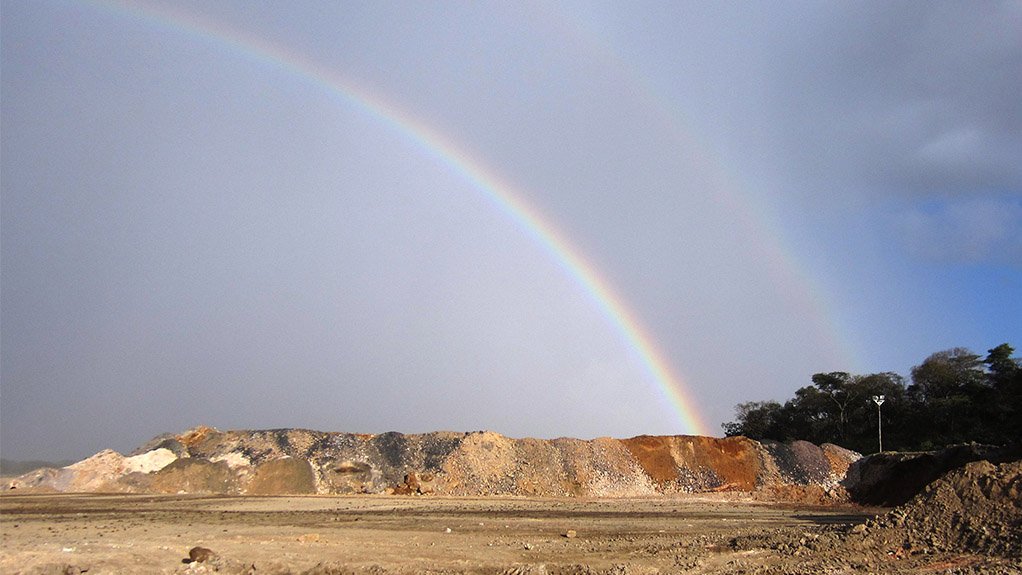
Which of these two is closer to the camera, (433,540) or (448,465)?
(433,540)

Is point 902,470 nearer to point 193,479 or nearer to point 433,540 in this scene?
point 433,540

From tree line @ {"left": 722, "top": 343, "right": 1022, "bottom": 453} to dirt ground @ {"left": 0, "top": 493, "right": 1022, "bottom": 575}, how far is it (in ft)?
94.1

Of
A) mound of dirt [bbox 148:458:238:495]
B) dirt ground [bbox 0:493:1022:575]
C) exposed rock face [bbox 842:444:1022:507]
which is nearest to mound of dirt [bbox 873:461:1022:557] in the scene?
dirt ground [bbox 0:493:1022:575]

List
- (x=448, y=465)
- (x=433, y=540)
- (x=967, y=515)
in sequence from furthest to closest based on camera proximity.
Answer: (x=448, y=465) → (x=433, y=540) → (x=967, y=515)

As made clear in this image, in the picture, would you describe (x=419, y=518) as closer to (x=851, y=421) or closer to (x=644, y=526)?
(x=644, y=526)

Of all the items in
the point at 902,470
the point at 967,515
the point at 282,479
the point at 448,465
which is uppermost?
the point at 902,470

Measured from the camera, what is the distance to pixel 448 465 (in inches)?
1474

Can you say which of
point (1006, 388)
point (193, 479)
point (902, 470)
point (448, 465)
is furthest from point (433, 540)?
point (1006, 388)

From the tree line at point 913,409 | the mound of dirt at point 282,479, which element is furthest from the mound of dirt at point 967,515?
the tree line at point 913,409

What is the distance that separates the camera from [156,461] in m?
35.6

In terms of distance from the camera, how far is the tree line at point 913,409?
48281 millimetres

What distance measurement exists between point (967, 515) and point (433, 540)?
11293 mm

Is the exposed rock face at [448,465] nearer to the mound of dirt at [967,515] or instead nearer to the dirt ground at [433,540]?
the dirt ground at [433,540]

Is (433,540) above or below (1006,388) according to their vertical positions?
below
